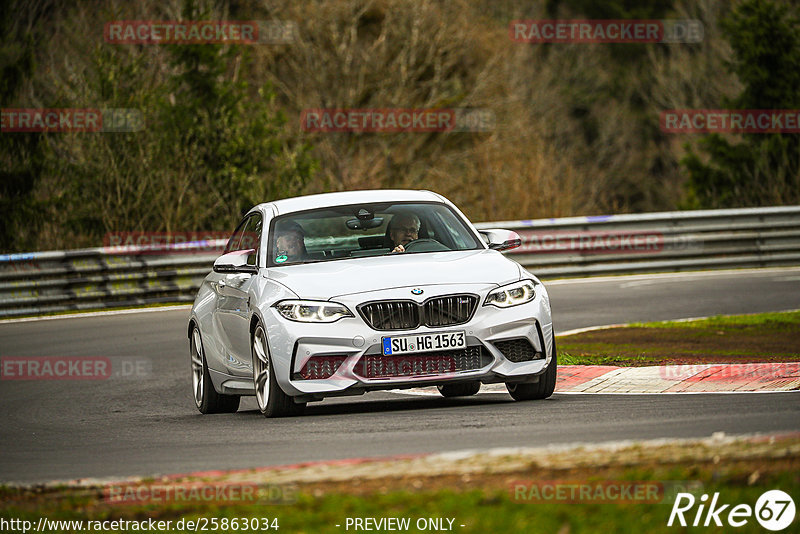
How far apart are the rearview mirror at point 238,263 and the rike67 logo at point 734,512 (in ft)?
19.9

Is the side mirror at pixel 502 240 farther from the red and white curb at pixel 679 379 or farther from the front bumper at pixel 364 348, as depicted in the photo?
the red and white curb at pixel 679 379

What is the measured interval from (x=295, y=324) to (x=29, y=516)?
3892mm

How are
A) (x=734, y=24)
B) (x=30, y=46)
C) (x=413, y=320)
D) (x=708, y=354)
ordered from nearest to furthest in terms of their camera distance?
(x=413, y=320) < (x=708, y=354) < (x=30, y=46) < (x=734, y=24)

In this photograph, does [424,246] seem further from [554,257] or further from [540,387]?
[554,257]

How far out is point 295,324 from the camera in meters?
9.88

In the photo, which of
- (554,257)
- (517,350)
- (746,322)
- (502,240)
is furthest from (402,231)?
(554,257)

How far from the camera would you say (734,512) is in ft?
17.3

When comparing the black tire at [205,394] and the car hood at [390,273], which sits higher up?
the car hood at [390,273]

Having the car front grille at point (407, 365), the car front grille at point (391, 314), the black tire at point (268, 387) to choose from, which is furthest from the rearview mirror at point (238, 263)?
the car front grille at point (407, 365)

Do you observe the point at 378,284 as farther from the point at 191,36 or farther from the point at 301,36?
the point at 301,36

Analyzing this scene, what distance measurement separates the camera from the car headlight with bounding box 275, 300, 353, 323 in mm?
9836

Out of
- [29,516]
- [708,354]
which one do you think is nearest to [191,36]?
[708,354]

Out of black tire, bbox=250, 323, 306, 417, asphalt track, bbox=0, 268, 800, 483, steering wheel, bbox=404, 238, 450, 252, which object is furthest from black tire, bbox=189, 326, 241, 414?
steering wheel, bbox=404, 238, 450, 252

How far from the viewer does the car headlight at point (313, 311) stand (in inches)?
387
